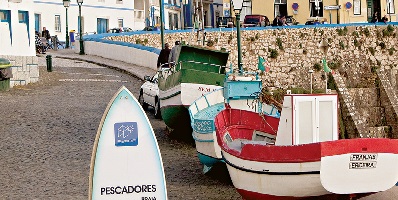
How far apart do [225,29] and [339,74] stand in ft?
19.8

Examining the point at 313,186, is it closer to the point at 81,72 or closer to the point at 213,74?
the point at 213,74

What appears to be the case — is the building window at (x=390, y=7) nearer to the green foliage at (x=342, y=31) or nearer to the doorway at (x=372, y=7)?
the doorway at (x=372, y=7)

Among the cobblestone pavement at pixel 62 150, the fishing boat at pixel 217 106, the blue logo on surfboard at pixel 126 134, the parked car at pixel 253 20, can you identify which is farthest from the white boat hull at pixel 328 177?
the parked car at pixel 253 20

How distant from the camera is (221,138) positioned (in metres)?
13.2

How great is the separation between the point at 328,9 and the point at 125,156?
4321 centimetres

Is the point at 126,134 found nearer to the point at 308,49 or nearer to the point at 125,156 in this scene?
the point at 125,156

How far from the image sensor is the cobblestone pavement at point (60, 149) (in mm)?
13172

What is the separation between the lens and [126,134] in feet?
30.3

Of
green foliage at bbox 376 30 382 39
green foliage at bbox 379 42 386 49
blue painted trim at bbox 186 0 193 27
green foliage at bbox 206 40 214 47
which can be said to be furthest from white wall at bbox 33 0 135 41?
green foliage at bbox 379 42 386 49

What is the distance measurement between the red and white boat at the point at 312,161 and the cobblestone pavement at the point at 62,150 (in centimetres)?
113

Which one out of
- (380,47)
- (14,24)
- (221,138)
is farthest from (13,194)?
(380,47)

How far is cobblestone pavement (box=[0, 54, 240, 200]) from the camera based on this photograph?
13172 mm

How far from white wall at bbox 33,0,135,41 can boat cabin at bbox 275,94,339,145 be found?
Answer: 39.7 meters

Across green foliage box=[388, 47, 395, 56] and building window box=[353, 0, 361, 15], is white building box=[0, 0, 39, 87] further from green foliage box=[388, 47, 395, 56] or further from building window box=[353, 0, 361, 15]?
building window box=[353, 0, 361, 15]
